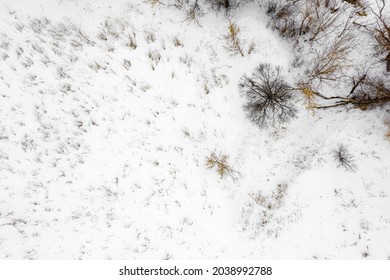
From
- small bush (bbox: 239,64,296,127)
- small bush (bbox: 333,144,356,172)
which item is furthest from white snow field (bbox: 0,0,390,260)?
small bush (bbox: 239,64,296,127)

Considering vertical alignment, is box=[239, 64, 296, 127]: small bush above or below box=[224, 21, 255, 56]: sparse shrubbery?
below

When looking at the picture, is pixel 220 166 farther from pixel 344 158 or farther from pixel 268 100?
pixel 344 158

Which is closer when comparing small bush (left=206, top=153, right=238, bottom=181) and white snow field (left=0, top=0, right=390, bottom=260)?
white snow field (left=0, top=0, right=390, bottom=260)

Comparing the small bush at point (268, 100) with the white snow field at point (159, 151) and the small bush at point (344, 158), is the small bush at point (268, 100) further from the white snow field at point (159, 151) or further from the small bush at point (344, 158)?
the small bush at point (344, 158)

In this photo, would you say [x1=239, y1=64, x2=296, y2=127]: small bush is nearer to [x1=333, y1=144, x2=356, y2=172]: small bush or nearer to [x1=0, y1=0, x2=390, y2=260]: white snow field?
[x1=0, y1=0, x2=390, y2=260]: white snow field

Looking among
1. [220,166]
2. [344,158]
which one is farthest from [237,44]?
[344,158]

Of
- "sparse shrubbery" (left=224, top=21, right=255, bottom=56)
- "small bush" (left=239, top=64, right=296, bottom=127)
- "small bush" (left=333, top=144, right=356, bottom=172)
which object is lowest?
"small bush" (left=333, top=144, right=356, bottom=172)
